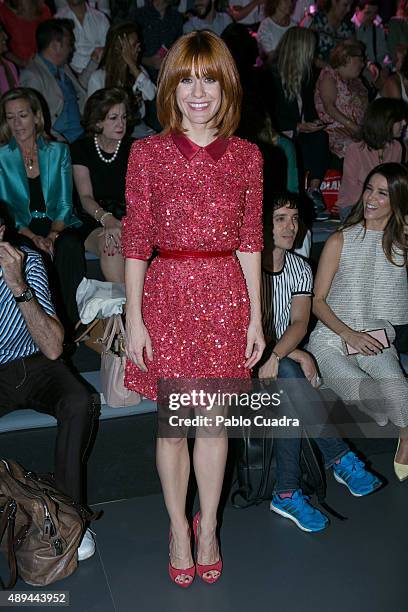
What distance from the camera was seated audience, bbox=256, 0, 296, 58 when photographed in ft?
19.5

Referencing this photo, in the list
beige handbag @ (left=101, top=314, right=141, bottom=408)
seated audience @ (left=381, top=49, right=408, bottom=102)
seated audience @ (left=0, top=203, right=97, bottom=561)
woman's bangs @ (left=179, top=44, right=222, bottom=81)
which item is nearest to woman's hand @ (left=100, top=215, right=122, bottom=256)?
beige handbag @ (left=101, top=314, right=141, bottom=408)

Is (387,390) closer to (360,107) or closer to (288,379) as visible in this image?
(288,379)

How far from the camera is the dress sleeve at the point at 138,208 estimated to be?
7.53 ft

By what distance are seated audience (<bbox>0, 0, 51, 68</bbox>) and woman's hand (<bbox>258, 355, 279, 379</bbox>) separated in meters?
3.10

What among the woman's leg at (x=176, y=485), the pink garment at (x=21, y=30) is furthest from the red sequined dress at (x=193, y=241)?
the pink garment at (x=21, y=30)

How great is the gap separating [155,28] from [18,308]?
11.6ft

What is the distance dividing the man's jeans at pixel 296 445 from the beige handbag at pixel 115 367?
60 cm

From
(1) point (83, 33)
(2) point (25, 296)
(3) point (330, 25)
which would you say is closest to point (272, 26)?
(3) point (330, 25)

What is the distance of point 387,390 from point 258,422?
0.58 meters

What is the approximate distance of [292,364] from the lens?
3.21 metres

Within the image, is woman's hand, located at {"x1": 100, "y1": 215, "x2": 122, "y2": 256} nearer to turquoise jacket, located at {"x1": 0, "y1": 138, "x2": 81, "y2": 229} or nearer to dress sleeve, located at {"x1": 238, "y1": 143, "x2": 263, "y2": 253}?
turquoise jacket, located at {"x1": 0, "y1": 138, "x2": 81, "y2": 229}

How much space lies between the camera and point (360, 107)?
18.1 feet

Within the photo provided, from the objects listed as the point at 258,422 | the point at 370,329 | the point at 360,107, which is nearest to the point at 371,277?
the point at 370,329

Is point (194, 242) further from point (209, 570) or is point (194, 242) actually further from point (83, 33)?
point (83, 33)
